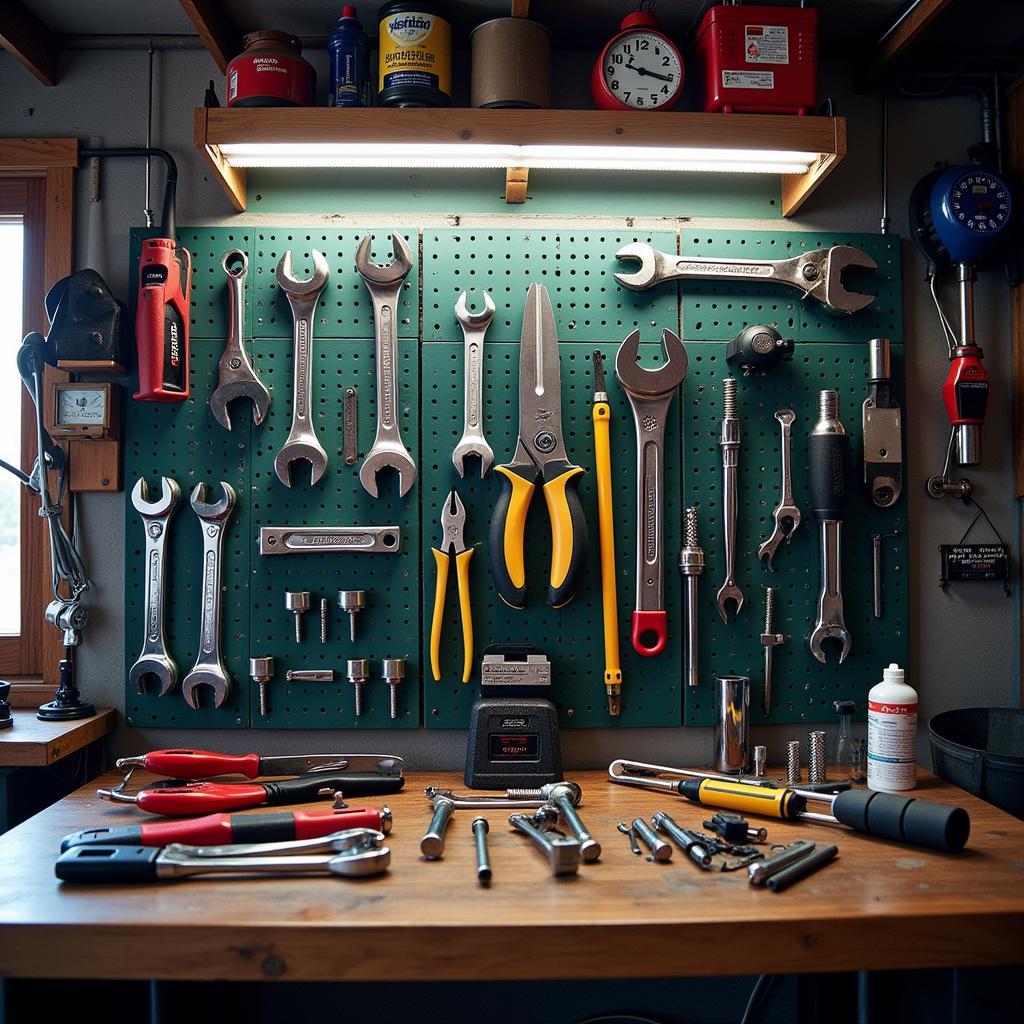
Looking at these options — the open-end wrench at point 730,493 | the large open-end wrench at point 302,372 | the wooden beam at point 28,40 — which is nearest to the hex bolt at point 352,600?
the large open-end wrench at point 302,372

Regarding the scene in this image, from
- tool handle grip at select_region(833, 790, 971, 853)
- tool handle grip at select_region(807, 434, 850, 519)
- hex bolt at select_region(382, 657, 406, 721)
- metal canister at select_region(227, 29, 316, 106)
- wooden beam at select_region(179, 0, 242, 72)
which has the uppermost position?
wooden beam at select_region(179, 0, 242, 72)

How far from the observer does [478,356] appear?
6.14ft

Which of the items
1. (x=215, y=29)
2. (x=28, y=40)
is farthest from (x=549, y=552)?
(x=28, y=40)

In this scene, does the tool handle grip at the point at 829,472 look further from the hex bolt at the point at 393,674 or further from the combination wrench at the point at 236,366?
the combination wrench at the point at 236,366

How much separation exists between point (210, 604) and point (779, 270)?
153cm

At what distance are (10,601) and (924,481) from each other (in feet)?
7.49

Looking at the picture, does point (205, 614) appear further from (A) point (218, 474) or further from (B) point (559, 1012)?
(B) point (559, 1012)

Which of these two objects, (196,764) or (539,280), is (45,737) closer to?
(196,764)

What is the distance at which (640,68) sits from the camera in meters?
1.77

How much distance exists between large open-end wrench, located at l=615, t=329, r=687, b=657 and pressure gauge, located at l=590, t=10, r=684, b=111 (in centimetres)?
50

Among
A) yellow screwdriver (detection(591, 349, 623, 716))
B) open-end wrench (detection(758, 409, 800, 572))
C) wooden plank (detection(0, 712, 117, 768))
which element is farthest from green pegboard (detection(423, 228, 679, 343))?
wooden plank (detection(0, 712, 117, 768))

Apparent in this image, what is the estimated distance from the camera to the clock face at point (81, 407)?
1861 mm

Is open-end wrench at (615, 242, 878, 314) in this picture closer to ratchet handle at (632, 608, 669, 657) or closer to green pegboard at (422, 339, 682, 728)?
green pegboard at (422, 339, 682, 728)

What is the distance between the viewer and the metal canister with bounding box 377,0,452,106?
1697 millimetres
